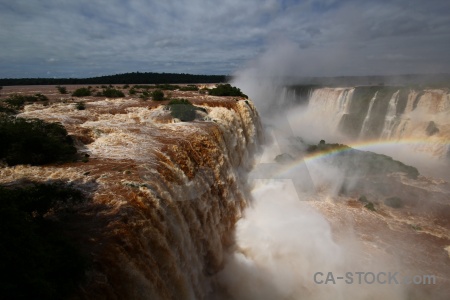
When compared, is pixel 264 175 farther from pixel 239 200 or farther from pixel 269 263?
pixel 269 263

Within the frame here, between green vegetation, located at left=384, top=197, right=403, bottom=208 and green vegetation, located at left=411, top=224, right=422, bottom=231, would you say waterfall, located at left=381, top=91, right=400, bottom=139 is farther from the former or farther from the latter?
green vegetation, located at left=411, top=224, right=422, bottom=231

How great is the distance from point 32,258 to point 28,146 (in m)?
5.82

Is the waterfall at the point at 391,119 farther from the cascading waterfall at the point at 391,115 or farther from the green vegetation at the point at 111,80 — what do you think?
the green vegetation at the point at 111,80

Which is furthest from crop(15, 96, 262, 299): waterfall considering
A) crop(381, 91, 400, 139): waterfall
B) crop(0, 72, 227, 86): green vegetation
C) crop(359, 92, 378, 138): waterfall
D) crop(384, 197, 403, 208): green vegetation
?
crop(0, 72, 227, 86): green vegetation

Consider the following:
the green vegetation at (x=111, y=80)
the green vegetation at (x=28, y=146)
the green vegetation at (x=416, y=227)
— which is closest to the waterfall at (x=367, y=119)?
the green vegetation at (x=416, y=227)

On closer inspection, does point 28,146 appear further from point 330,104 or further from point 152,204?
point 330,104

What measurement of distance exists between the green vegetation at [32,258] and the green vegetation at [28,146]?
3.37 metres

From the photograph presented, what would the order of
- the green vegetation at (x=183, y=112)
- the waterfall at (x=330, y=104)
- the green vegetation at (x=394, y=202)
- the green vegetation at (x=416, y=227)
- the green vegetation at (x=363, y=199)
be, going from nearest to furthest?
the green vegetation at (x=416, y=227) < the green vegetation at (x=183, y=112) < the green vegetation at (x=394, y=202) < the green vegetation at (x=363, y=199) < the waterfall at (x=330, y=104)

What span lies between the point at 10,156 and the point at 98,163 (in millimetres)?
2491

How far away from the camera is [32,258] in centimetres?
387

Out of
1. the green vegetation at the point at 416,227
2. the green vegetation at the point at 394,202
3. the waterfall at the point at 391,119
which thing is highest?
the waterfall at the point at 391,119

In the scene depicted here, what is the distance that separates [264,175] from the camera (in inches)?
774

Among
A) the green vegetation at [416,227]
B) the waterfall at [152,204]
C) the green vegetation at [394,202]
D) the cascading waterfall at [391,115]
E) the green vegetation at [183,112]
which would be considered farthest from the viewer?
the cascading waterfall at [391,115]

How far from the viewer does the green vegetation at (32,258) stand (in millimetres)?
3480
